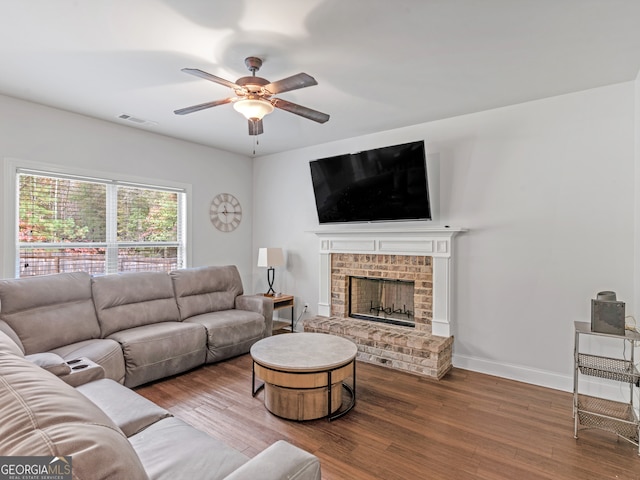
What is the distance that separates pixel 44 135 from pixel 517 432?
4881 mm

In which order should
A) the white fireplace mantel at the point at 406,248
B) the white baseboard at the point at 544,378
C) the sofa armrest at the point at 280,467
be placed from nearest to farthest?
1. the sofa armrest at the point at 280,467
2. the white baseboard at the point at 544,378
3. the white fireplace mantel at the point at 406,248

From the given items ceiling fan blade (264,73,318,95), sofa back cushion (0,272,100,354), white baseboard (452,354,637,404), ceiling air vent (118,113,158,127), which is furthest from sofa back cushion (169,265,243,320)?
white baseboard (452,354,637,404)

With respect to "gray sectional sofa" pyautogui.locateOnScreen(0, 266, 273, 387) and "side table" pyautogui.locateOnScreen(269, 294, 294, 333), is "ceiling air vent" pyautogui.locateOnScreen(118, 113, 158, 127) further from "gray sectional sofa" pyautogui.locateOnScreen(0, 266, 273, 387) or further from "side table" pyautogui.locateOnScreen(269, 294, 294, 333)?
"side table" pyautogui.locateOnScreen(269, 294, 294, 333)

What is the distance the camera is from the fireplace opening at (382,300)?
406 cm

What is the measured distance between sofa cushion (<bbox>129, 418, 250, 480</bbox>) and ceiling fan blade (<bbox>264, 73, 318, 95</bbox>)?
1.92 metres

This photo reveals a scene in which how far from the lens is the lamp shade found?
471 centimetres

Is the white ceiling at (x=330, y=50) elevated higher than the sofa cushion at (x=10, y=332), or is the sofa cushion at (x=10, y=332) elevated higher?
the white ceiling at (x=330, y=50)

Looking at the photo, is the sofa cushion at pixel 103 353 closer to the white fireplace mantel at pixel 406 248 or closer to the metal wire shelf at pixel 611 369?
the white fireplace mantel at pixel 406 248

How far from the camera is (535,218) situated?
3.22 meters

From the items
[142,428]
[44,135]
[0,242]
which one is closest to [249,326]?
[142,428]

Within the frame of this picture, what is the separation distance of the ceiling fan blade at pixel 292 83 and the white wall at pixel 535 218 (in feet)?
7.02

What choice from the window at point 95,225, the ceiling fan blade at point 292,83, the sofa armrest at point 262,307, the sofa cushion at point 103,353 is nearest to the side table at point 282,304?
the sofa armrest at point 262,307

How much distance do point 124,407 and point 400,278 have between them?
9.67ft

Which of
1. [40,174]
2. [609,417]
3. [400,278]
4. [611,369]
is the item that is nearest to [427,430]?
[609,417]
